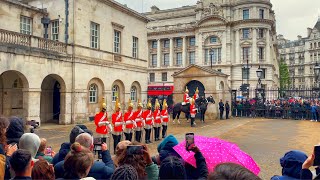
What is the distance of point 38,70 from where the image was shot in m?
18.8

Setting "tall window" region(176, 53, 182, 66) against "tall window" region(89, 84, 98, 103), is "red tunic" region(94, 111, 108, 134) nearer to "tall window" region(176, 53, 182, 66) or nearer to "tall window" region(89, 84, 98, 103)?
"tall window" region(89, 84, 98, 103)

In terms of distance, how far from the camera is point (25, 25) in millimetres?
21641

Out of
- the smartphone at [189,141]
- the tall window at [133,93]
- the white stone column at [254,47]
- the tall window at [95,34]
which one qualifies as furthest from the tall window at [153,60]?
the smartphone at [189,141]

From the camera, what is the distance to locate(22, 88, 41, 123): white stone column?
59.9ft

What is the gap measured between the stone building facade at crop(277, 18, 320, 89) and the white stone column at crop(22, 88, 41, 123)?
282ft

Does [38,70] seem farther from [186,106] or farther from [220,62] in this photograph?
[220,62]

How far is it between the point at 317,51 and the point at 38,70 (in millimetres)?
99929

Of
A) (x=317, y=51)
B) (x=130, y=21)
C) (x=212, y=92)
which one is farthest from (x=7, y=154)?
(x=317, y=51)

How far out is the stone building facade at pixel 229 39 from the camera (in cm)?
5688

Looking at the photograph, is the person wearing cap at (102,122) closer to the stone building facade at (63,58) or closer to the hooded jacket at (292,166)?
the hooded jacket at (292,166)

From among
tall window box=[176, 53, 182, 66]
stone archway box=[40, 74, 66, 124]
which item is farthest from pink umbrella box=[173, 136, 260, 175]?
tall window box=[176, 53, 182, 66]

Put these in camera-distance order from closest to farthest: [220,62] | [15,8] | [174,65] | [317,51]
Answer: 1. [15,8]
2. [220,62]
3. [174,65]
4. [317,51]

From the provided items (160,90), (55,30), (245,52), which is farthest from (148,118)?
(245,52)

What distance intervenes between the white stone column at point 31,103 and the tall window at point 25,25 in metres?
5.57
